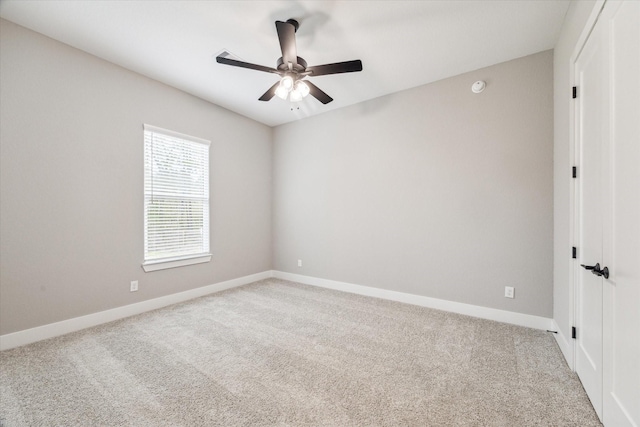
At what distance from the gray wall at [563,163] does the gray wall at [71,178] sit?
4.16 meters

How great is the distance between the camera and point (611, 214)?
4.59 feet

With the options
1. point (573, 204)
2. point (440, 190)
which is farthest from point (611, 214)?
point (440, 190)

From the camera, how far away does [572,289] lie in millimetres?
2000

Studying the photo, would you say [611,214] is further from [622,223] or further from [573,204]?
[573,204]

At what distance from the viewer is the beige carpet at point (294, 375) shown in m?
1.55

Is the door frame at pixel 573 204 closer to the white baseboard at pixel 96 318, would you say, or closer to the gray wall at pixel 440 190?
the gray wall at pixel 440 190

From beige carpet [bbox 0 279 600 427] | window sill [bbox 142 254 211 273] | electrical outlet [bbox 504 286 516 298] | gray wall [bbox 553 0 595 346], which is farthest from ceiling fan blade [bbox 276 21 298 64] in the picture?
electrical outlet [bbox 504 286 516 298]

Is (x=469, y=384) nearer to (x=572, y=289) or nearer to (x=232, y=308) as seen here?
(x=572, y=289)

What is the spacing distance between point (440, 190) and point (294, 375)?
8.66ft

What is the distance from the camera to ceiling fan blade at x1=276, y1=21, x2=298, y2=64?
197 cm

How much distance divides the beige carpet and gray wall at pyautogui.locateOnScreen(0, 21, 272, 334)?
0.45m

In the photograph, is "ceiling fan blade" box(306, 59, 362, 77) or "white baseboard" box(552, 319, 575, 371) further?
"ceiling fan blade" box(306, 59, 362, 77)

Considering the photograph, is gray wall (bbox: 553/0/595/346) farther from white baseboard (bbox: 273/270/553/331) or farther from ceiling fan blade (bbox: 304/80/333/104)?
ceiling fan blade (bbox: 304/80/333/104)

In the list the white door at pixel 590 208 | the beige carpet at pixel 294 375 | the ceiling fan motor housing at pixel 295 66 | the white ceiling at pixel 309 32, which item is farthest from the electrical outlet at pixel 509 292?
the ceiling fan motor housing at pixel 295 66
